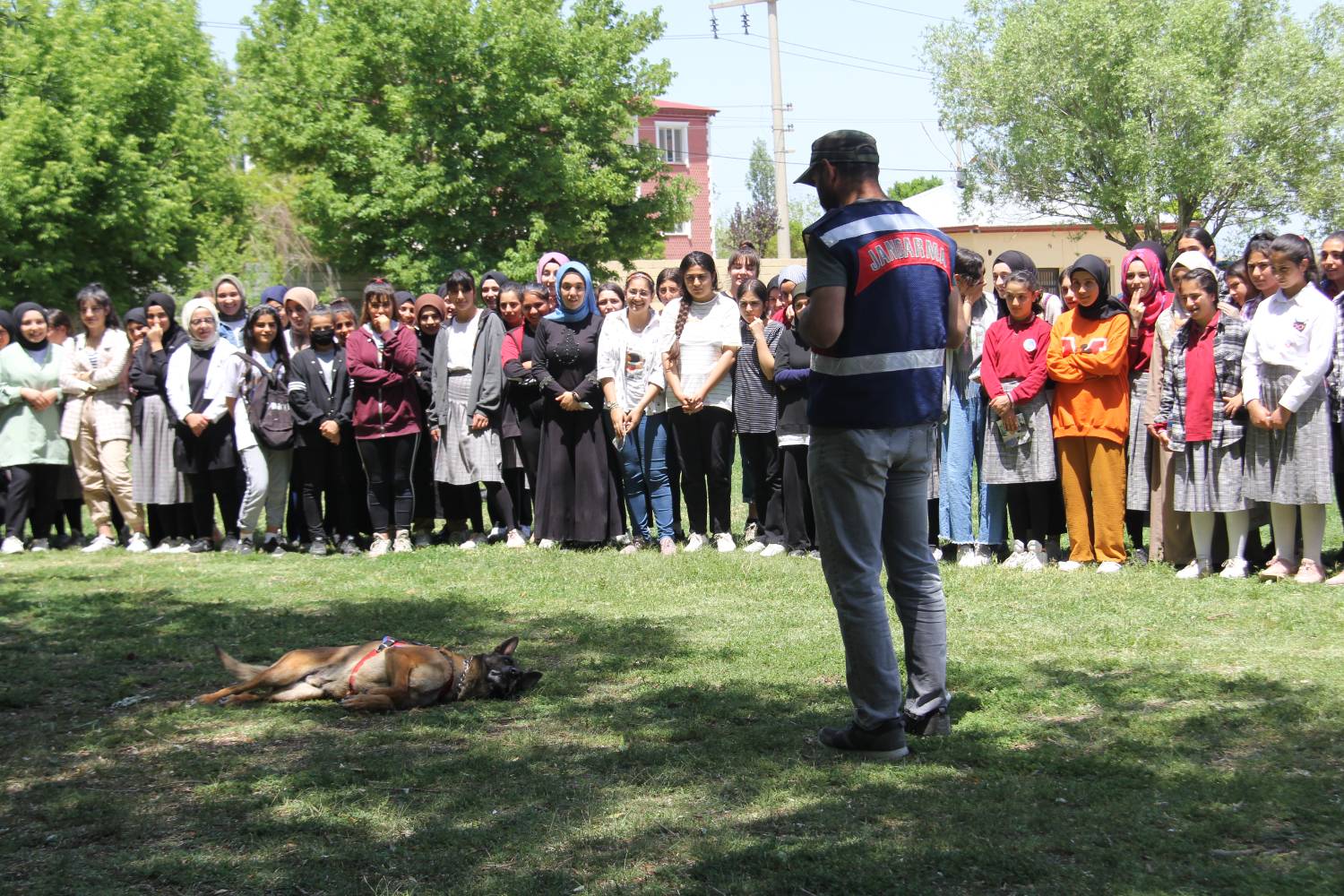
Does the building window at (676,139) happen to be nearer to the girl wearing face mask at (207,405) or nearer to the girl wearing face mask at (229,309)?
the girl wearing face mask at (229,309)

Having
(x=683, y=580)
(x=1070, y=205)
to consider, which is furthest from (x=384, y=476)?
(x=1070, y=205)

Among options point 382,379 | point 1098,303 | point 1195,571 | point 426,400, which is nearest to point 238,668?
point 382,379

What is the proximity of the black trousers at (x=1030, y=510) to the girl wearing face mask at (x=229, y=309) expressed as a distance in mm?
6897

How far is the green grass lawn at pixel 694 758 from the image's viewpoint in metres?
4.00

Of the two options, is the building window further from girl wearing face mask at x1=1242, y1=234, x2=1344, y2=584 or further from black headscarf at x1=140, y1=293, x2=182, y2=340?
girl wearing face mask at x1=1242, y1=234, x2=1344, y2=584

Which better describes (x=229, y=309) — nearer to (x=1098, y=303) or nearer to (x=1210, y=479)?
(x=1098, y=303)

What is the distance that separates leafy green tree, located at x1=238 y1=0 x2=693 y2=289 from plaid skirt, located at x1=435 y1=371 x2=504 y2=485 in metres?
24.9

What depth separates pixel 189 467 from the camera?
11609mm

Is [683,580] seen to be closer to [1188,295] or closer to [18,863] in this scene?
[1188,295]

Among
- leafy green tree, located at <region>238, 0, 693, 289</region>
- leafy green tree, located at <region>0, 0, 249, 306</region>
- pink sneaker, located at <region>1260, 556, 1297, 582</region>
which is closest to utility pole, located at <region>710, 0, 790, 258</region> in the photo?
leafy green tree, located at <region>238, 0, 693, 289</region>

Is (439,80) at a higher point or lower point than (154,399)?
higher

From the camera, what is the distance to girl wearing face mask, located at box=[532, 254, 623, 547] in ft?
36.2

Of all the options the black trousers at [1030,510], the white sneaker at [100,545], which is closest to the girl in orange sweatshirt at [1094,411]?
the black trousers at [1030,510]

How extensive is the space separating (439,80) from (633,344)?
27.0 m
